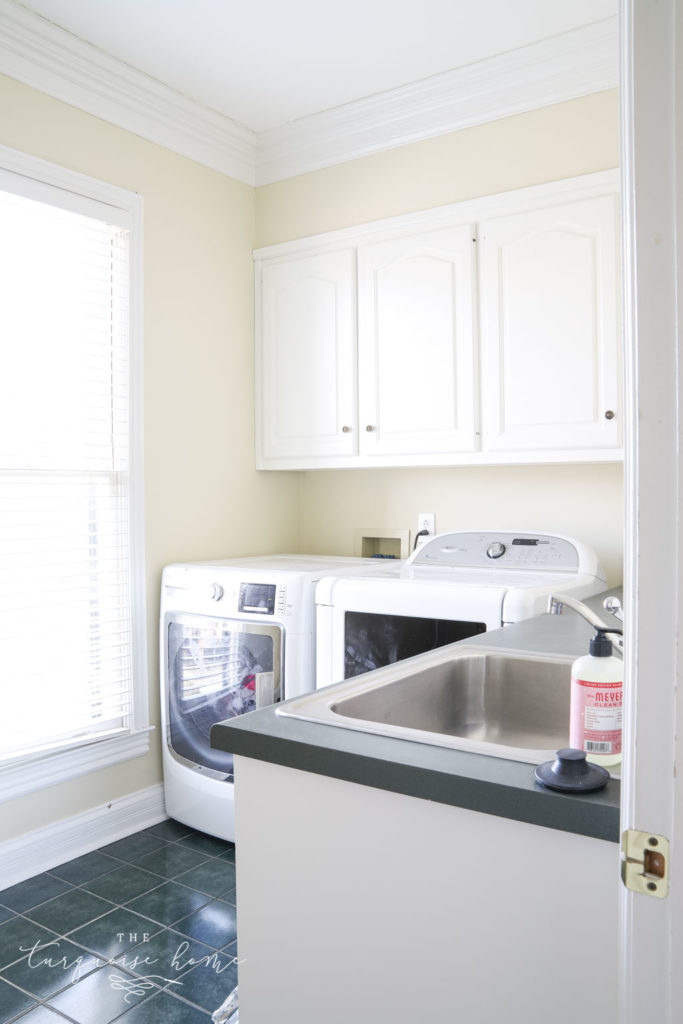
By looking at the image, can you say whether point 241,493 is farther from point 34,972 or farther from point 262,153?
point 34,972

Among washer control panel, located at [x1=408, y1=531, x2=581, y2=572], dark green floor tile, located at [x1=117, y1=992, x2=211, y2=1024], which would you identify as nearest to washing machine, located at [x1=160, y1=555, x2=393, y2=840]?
washer control panel, located at [x1=408, y1=531, x2=581, y2=572]

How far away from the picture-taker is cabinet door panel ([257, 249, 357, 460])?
3.00 metres

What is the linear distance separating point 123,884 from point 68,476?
4.20ft

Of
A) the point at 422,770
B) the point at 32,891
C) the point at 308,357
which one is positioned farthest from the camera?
the point at 308,357

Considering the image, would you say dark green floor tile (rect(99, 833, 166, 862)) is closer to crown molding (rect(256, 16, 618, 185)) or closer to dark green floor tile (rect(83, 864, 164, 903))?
dark green floor tile (rect(83, 864, 164, 903))

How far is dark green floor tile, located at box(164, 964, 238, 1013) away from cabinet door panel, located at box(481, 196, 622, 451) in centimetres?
173

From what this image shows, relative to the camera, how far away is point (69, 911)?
2219mm

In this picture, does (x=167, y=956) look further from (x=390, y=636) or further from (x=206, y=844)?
(x=390, y=636)

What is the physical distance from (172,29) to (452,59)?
0.91 metres

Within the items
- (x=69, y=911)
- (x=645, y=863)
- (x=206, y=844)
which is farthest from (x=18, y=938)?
(x=645, y=863)

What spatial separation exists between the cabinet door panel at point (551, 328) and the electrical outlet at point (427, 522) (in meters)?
0.51

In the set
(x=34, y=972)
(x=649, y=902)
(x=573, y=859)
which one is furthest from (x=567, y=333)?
(x=34, y=972)

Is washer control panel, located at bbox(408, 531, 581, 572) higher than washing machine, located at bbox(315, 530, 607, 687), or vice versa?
washer control panel, located at bbox(408, 531, 581, 572)

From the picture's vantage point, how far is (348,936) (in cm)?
99
